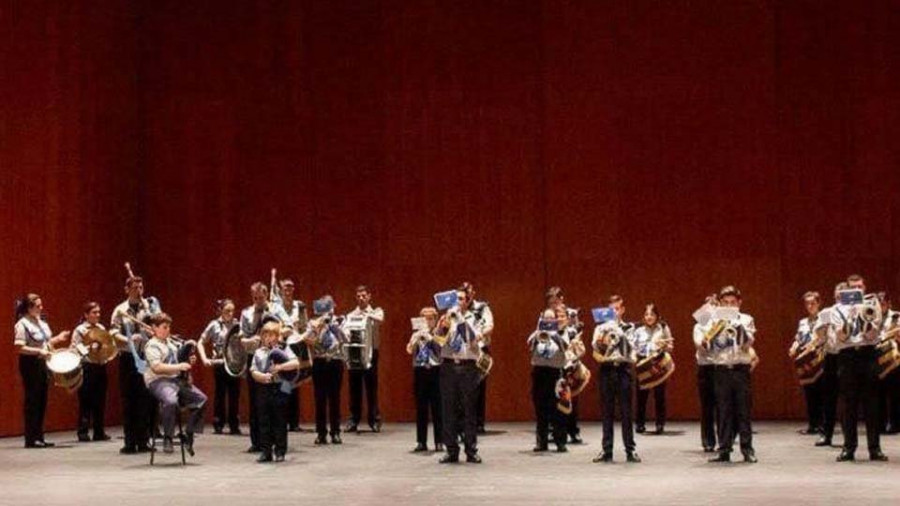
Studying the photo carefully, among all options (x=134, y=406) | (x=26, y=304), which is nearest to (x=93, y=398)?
(x=26, y=304)

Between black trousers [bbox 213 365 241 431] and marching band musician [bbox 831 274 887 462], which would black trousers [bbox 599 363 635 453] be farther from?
black trousers [bbox 213 365 241 431]

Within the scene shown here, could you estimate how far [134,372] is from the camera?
45.7 feet

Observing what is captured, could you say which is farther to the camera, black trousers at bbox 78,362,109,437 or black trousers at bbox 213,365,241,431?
black trousers at bbox 213,365,241,431

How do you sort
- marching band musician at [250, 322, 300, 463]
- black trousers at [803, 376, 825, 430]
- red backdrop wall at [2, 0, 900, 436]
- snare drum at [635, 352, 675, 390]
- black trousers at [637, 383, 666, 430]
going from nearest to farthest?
marching band musician at [250, 322, 300, 463] → black trousers at [803, 376, 825, 430] → snare drum at [635, 352, 675, 390] → black trousers at [637, 383, 666, 430] → red backdrop wall at [2, 0, 900, 436]

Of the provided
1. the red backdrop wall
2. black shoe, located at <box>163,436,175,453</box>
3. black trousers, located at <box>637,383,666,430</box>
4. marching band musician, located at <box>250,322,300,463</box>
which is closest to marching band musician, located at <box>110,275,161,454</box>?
black shoe, located at <box>163,436,175,453</box>

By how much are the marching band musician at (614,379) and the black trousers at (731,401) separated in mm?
821

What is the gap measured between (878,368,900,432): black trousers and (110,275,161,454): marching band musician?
8.41 m

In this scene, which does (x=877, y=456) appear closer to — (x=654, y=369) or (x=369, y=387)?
(x=654, y=369)

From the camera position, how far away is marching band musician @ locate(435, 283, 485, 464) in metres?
12.2

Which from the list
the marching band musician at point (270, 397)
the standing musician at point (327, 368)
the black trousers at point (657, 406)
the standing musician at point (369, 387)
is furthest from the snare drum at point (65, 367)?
the black trousers at point (657, 406)

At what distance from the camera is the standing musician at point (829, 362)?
12108 millimetres

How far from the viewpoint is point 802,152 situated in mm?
18031

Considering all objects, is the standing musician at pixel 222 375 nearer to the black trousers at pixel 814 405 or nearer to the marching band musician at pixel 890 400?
the black trousers at pixel 814 405

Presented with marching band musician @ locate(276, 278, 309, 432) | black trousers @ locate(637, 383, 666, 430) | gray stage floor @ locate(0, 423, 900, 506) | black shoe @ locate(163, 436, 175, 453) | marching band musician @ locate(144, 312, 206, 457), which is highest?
marching band musician @ locate(276, 278, 309, 432)
